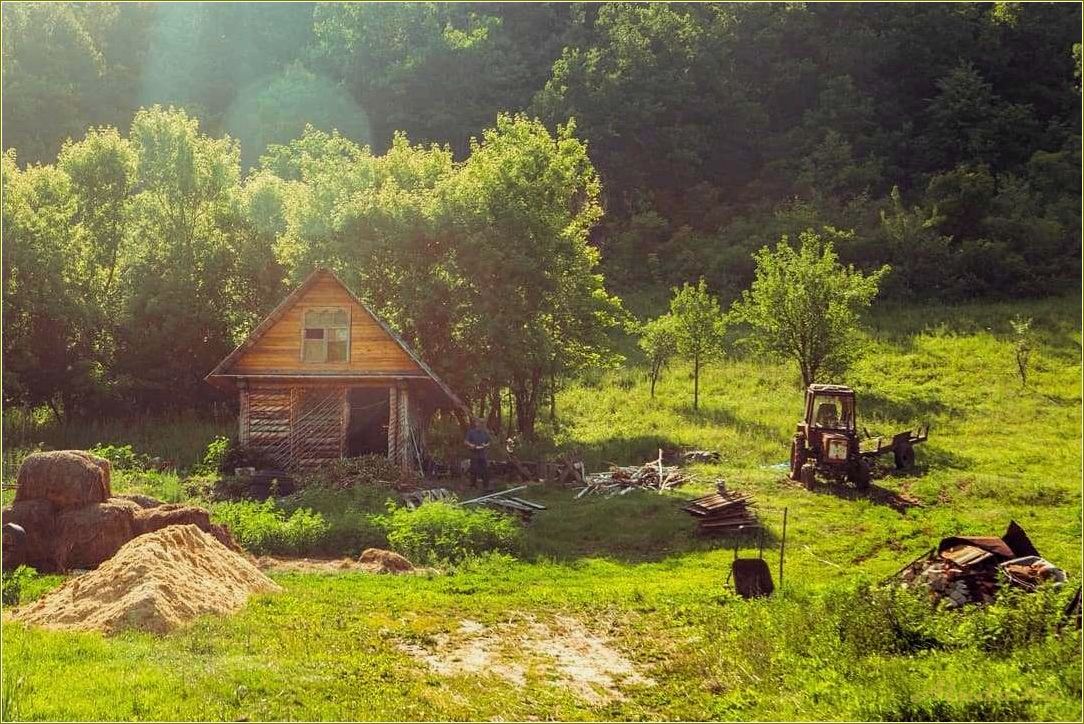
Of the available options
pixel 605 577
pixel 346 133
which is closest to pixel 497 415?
pixel 605 577

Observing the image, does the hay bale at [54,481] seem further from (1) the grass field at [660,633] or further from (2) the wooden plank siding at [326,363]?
(2) the wooden plank siding at [326,363]

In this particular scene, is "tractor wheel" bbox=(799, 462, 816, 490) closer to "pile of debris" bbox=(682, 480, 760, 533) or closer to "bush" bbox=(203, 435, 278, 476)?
"pile of debris" bbox=(682, 480, 760, 533)

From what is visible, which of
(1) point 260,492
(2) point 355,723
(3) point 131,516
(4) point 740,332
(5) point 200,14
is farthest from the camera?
(5) point 200,14

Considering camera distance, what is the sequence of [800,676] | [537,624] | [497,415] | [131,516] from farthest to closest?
[497,415], [131,516], [537,624], [800,676]

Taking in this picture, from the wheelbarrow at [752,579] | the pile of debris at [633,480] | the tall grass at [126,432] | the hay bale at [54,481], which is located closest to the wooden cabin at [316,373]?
the tall grass at [126,432]

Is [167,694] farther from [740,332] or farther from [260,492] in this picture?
[740,332]

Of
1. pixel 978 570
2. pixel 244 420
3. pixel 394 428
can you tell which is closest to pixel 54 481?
pixel 244 420

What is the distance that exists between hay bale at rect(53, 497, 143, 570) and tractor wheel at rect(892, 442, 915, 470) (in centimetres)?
2023

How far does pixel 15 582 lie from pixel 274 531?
5.31 meters

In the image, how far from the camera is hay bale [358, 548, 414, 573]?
1730cm

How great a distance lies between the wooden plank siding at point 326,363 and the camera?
2730cm

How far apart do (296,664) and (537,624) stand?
386 centimetres

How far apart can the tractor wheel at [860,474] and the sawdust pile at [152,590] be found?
16063 mm

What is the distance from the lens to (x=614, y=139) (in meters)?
68.8
